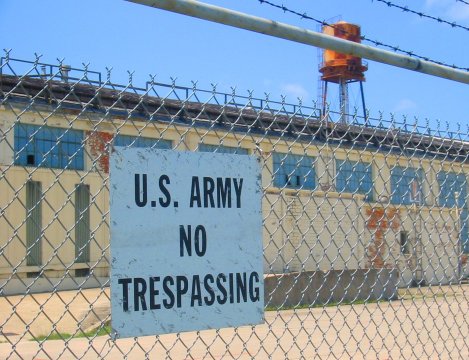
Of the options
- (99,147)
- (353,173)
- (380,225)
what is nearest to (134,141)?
(99,147)

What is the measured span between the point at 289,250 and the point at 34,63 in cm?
2451

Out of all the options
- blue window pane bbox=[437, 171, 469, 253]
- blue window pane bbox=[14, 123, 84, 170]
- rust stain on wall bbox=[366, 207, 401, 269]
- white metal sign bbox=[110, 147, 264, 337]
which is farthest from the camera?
blue window pane bbox=[437, 171, 469, 253]

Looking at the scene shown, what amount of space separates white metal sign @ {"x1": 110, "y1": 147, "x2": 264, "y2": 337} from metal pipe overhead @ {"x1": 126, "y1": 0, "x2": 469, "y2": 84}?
60 cm

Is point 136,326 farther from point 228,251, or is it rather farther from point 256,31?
point 256,31

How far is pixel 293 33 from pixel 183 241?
114 cm

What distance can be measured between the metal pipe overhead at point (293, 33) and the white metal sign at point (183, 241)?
23.8 inches

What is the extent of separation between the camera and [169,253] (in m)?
3.36

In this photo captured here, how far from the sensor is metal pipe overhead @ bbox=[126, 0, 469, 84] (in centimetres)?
329

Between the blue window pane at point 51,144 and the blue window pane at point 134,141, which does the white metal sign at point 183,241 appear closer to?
the blue window pane at point 134,141

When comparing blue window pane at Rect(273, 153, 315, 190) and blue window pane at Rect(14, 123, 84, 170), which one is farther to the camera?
blue window pane at Rect(273, 153, 315, 190)

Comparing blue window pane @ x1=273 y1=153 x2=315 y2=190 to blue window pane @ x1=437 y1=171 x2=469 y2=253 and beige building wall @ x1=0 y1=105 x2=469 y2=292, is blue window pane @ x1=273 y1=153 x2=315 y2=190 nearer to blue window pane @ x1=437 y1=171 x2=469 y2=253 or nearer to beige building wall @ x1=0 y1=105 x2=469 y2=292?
beige building wall @ x1=0 y1=105 x2=469 y2=292

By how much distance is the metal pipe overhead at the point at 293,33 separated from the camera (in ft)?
10.8

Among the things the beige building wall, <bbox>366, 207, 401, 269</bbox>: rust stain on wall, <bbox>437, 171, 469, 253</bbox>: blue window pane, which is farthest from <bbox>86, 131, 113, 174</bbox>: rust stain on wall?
<bbox>437, 171, 469, 253</bbox>: blue window pane

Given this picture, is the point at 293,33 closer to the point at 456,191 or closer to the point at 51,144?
the point at 456,191
